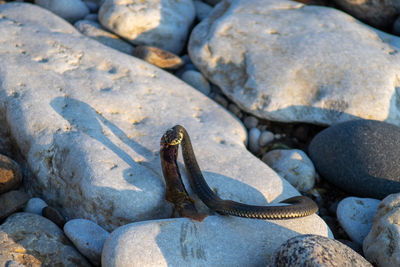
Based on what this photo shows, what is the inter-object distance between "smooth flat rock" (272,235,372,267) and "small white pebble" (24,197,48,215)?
2484 millimetres

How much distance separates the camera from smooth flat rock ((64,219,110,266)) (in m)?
3.63

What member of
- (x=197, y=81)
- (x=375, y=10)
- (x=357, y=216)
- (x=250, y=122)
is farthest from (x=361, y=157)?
(x=375, y=10)

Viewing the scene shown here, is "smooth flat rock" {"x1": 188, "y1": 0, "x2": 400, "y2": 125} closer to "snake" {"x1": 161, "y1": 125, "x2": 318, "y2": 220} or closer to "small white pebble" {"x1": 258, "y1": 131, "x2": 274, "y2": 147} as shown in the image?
"small white pebble" {"x1": 258, "y1": 131, "x2": 274, "y2": 147}

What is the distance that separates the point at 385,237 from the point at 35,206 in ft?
11.4

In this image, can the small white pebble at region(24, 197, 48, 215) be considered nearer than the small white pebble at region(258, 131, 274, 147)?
Yes

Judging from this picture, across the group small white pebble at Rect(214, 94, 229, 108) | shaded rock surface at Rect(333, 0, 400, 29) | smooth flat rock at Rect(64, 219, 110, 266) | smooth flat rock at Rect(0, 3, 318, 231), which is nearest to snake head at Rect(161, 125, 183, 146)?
smooth flat rock at Rect(0, 3, 318, 231)

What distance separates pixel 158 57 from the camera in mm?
6203

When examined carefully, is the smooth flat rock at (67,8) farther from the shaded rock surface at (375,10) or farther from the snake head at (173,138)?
the shaded rock surface at (375,10)

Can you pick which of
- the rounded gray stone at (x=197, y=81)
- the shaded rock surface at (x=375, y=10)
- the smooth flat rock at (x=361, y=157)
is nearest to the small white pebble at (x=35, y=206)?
the rounded gray stone at (x=197, y=81)

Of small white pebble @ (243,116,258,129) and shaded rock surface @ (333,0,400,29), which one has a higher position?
shaded rock surface @ (333,0,400,29)

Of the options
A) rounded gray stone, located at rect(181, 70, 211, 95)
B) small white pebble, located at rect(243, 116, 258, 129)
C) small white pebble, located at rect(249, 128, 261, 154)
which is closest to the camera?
small white pebble, located at rect(249, 128, 261, 154)

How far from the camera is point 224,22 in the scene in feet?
20.4

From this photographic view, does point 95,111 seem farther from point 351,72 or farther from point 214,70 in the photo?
point 351,72

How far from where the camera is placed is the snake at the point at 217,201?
3689mm
